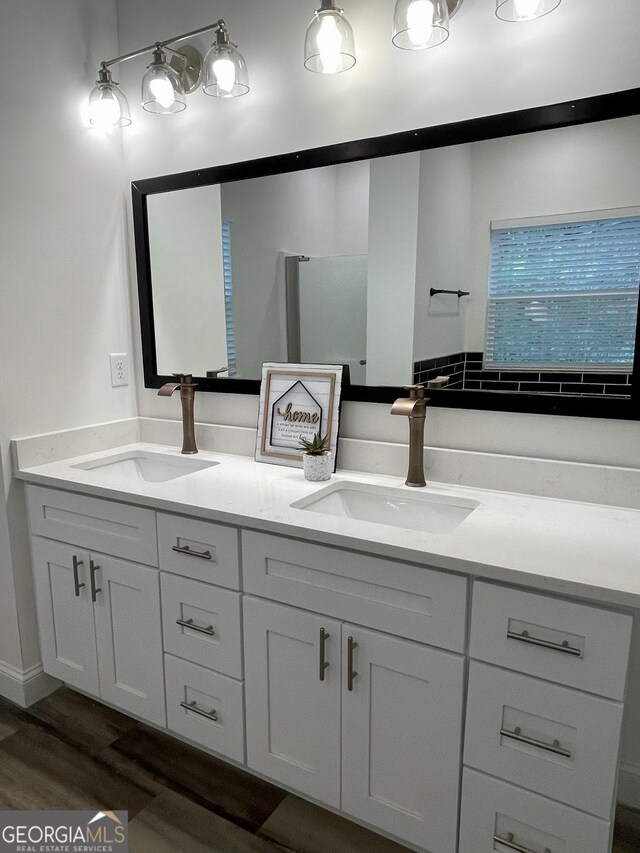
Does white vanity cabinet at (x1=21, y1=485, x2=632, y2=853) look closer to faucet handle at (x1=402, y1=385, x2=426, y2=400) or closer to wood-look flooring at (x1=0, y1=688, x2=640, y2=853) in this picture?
wood-look flooring at (x1=0, y1=688, x2=640, y2=853)

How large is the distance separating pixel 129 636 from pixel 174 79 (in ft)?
5.72

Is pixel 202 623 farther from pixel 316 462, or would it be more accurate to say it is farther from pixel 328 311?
pixel 328 311

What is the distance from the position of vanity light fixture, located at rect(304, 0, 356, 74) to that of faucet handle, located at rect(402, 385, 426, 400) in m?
0.89

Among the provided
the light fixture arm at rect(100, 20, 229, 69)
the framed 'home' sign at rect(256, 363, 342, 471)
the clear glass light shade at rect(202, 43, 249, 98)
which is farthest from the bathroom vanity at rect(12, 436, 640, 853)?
the light fixture arm at rect(100, 20, 229, 69)

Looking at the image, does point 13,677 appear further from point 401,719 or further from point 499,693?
point 499,693

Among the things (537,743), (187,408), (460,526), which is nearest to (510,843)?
(537,743)

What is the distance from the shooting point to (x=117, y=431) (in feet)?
7.47

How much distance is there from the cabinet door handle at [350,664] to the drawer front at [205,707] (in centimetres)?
36

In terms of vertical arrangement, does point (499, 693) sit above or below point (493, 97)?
below

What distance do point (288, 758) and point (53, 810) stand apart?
674mm

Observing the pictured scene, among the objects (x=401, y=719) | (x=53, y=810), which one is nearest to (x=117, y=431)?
(x=53, y=810)

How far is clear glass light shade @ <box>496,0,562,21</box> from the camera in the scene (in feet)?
4.56

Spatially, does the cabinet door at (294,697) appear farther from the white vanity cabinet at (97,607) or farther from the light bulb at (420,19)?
the light bulb at (420,19)

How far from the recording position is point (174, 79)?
187cm
